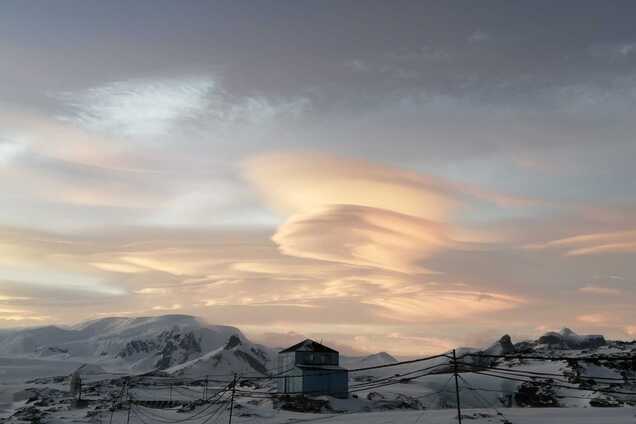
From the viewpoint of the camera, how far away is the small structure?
92938mm

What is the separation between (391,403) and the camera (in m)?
93.9

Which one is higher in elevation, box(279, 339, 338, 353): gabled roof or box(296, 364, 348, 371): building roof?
box(279, 339, 338, 353): gabled roof

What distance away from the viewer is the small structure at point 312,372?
92938mm

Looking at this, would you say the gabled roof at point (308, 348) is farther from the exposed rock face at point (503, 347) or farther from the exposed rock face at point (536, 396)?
the exposed rock face at point (503, 347)

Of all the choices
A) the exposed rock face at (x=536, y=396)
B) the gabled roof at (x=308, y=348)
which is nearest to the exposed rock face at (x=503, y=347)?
the exposed rock face at (x=536, y=396)

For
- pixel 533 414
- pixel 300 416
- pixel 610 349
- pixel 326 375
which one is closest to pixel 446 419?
pixel 533 414

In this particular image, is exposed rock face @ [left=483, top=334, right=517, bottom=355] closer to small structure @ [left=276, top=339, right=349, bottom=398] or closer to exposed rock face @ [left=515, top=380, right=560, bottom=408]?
exposed rock face @ [left=515, top=380, right=560, bottom=408]

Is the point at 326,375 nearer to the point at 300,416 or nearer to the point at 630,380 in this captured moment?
the point at 300,416

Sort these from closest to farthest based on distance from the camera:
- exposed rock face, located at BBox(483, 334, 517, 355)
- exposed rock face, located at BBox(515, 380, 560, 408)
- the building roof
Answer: the building roof < exposed rock face, located at BBox(515, 380, 560, 408) < exposed rock face, located at BBox(483, 334, 517, 355)

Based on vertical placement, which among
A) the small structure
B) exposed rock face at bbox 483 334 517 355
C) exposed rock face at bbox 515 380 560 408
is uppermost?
exposed rock face at bbox 483 334 517 355

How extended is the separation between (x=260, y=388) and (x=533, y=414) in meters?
73.0

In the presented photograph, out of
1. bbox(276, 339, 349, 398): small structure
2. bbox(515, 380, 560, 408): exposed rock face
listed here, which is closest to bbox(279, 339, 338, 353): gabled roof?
bbox(276, 339, 349, 398): small structure

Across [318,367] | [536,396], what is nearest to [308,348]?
[318,367]

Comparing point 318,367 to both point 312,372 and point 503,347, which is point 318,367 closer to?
point 312,372
